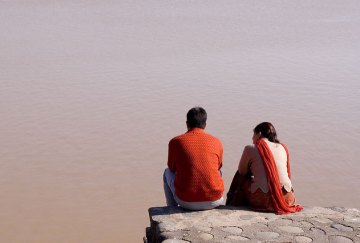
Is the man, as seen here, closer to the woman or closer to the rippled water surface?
the woman

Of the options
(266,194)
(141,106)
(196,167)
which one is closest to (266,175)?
(266,194)

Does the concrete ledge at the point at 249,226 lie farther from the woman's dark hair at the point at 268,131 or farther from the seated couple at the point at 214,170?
the woman's dark hair at the point at 268,131

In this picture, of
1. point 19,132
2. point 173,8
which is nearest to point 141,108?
point 19,132

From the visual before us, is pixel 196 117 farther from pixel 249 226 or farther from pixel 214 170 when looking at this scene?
pixel 249 226

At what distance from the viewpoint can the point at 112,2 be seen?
2331 cm

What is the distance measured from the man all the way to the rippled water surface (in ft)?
4.64

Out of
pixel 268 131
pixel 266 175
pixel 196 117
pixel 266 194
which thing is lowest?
pixel 266 194

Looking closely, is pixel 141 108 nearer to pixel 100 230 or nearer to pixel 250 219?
pixel 100 230

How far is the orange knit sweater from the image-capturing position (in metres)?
4.84

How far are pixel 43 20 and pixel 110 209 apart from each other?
13373 mm

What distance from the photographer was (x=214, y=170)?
4.89 meters

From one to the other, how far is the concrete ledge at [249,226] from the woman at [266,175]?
0.10 m

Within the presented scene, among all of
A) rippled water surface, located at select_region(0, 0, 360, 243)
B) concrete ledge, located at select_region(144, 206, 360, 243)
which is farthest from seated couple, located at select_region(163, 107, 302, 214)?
rippled water surface, located at select_region(0, 0, 360, 243)

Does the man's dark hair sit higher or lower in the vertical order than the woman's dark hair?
higher
